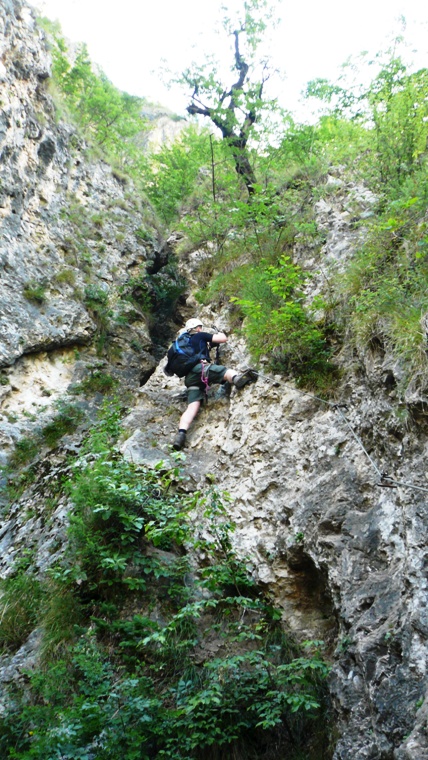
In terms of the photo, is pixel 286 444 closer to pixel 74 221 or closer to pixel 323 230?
pixel 323 230

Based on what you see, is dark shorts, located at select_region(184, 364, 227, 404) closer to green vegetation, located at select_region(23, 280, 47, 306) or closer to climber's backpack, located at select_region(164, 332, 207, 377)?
climber's backpack, located at select_region(164, 332, 207, 377)

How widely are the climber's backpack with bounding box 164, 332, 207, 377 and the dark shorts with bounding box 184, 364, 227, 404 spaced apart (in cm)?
10

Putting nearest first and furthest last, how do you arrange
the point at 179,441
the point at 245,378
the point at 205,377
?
the point at 179,441 < the point at 245,378 < the point at 205,377

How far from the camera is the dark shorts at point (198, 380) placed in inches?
295

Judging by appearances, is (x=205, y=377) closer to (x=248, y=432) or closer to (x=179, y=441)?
(x=179, y=441)

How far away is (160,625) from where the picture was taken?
500cm

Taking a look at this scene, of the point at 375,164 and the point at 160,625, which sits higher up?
the point at 375,164

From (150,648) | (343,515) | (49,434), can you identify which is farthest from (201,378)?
(150,648)

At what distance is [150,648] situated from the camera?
4855 millimetres

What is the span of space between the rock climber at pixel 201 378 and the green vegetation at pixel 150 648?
1.03m

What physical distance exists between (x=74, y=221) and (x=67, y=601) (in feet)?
28.0

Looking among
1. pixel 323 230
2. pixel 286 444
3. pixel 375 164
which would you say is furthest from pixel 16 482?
pixel 375 164

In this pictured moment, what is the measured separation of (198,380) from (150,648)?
377cm

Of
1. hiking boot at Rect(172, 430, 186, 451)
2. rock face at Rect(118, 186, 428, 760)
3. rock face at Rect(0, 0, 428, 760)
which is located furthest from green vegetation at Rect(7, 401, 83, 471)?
hiking boot at Rect(172, 430, 186, 451)
